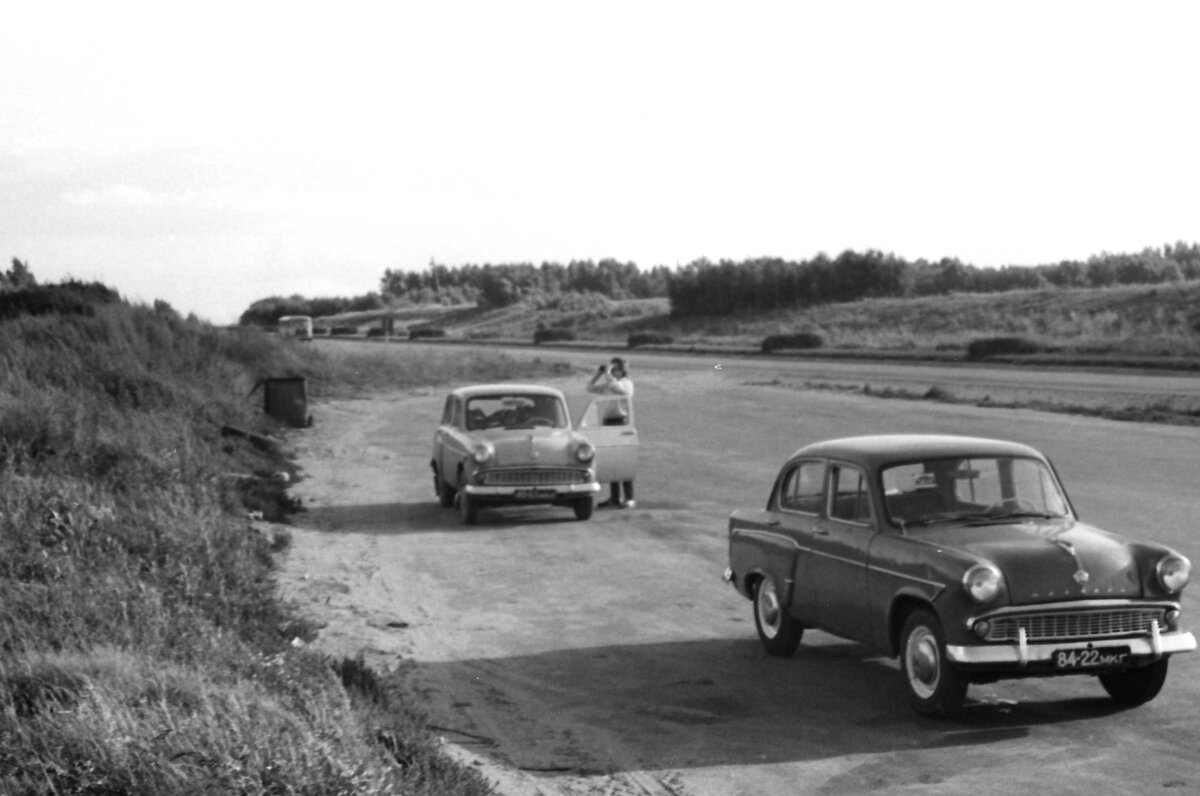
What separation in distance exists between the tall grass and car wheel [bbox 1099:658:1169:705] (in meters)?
3.92

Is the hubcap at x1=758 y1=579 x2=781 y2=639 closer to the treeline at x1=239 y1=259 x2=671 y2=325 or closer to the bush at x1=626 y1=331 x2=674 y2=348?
the bush at x1=626 y1=331 x2=674 y2=348

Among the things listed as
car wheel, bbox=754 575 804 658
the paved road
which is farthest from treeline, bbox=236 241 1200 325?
car wheel, bbox=754 575 804 658

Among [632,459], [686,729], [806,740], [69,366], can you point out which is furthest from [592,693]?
[69,366]

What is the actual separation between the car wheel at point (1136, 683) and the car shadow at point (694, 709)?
0.10 m

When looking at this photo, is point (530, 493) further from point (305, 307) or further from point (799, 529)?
point (305, 307)

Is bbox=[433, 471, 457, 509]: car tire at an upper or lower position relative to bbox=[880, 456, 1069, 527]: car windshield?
lower

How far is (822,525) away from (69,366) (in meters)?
18.3

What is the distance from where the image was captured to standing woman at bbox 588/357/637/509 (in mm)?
19047

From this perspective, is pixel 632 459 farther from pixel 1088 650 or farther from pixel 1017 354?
pixel 1017 354

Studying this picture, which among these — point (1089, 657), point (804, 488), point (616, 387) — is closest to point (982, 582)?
point (1089, 657)

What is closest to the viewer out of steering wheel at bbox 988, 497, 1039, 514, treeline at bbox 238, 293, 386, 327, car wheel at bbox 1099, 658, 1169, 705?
car wheel at bbox 1099, 658, 1169, 705

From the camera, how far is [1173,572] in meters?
8.35

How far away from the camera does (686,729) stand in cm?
859

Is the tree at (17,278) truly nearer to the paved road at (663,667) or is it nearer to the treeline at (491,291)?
the paved road at (663,667)
